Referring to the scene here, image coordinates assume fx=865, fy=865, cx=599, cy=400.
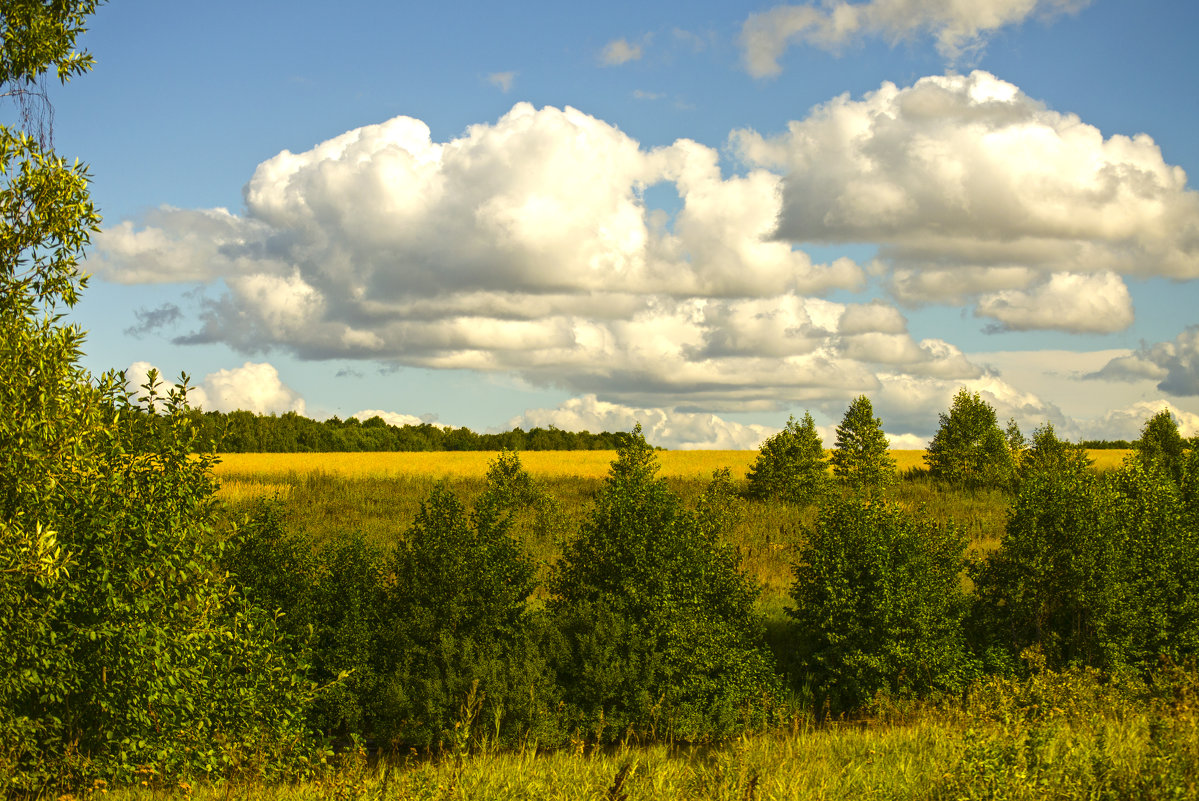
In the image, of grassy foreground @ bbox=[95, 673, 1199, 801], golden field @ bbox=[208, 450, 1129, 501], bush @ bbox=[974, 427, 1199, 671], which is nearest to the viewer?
grassy foreground @ bbox=[95, 673, 1199, 801]

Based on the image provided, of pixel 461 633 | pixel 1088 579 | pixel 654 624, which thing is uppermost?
pixel 1088 579

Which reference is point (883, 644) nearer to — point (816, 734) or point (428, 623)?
point (816, 734)

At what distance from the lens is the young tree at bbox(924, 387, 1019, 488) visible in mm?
58044

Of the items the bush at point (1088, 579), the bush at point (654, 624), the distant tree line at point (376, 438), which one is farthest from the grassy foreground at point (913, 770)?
the distant tree line at point (376, 438)

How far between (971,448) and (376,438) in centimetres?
7561

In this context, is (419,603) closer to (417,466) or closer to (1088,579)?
(1088,579)

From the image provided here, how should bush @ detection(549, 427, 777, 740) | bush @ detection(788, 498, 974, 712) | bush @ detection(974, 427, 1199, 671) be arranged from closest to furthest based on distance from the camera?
bush @ detection(549, 427, 777, 740) → bush @ detection(788, 498, 974, 712) → bush @ detection(974, 427, 1199, 671)

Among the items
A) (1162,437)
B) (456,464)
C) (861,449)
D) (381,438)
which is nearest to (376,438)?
(381,438)

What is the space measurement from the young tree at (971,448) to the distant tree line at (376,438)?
45.0m

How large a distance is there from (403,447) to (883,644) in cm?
9309

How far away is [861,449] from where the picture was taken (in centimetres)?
5612

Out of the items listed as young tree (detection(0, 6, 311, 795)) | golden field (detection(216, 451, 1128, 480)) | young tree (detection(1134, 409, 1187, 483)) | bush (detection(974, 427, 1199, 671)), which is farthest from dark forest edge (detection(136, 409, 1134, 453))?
young tree (detection(0, 6, 311, 795))

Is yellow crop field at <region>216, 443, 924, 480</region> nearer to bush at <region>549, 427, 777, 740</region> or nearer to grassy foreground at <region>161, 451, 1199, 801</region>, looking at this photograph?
bush at <region>549, 427, 777, 740</region>

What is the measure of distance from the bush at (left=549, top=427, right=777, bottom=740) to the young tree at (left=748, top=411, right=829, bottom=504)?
1062 inches
